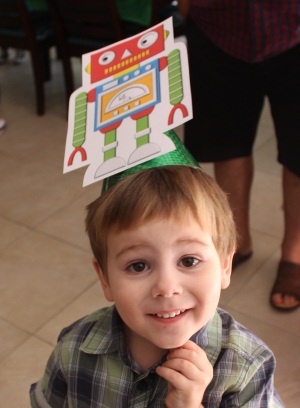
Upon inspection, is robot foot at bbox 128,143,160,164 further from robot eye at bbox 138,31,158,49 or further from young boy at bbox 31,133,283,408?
robot eye at bbox 138,31,158,49

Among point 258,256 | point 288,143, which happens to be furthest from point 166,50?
point 258,256

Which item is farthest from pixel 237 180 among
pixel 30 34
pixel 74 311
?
pixel 30 34

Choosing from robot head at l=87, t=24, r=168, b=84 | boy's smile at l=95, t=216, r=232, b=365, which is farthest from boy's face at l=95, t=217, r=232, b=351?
robot head at l=87, t=24, r=168, b=84

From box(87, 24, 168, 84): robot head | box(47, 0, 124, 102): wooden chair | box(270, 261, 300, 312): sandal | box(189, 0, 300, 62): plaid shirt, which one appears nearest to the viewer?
box(87, 24, 168, 84): robot head

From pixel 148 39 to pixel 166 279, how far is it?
367mm

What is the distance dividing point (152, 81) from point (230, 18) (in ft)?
2.76

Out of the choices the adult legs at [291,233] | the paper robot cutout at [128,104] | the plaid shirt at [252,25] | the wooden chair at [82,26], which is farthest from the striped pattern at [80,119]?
the wooden chair at [82,26]

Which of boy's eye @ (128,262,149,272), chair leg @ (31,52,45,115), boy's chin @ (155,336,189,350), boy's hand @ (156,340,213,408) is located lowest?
chair leg @ (31,52,45,115)

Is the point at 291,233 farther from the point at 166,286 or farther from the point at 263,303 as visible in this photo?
the point at 166,286

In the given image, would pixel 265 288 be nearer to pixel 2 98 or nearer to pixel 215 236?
pixel 215 236

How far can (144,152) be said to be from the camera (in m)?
0.84

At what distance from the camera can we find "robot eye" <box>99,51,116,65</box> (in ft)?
3.21

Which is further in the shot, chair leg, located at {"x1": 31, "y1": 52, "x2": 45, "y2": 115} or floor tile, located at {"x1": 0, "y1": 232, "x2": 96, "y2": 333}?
chair leg, located at {"x1": 31, "y1": 52, "x2": 45, "y2": 115}

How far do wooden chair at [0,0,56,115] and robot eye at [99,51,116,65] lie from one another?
7.59ft
